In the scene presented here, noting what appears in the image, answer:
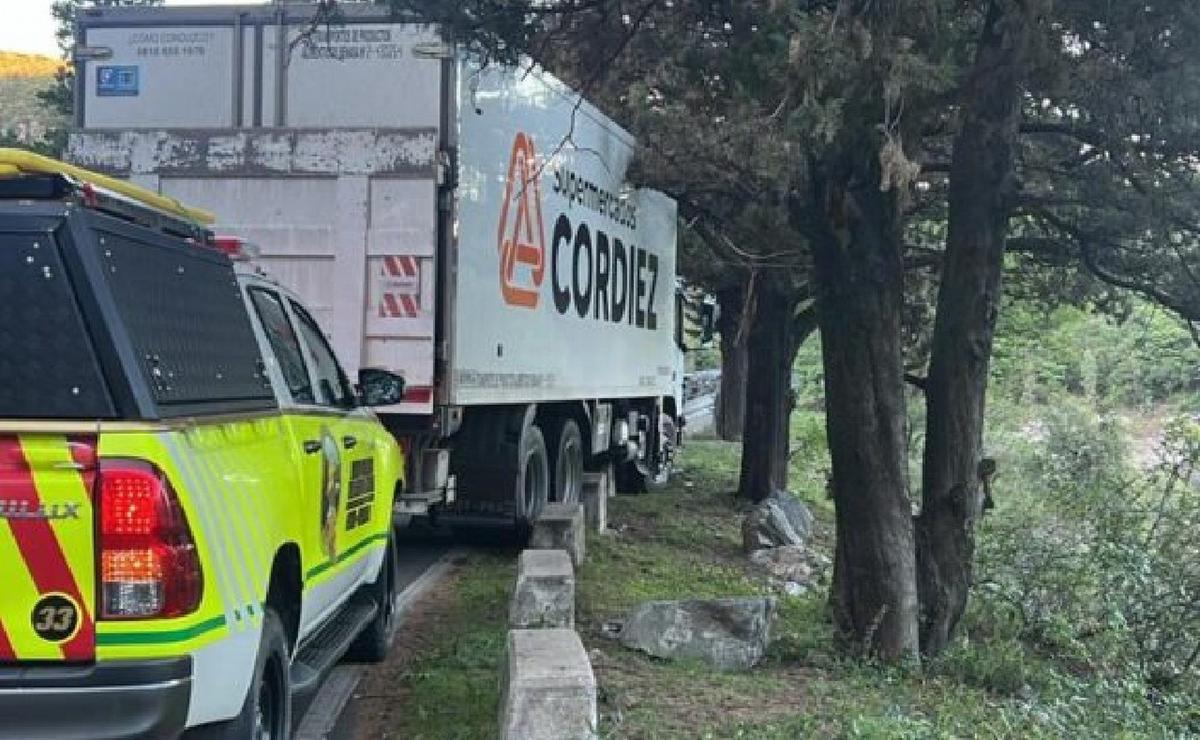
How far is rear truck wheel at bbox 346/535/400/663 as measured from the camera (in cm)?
678

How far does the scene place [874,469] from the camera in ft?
26.6

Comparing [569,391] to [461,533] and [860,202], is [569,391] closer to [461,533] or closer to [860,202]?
Answer: [461,533]

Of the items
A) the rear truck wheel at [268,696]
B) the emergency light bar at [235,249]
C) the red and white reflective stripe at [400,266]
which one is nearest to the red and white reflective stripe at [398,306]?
the red and white reflective stripe at [400,266]

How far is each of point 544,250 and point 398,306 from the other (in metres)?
2.76

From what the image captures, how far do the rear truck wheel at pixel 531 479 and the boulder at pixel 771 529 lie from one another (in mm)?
2859

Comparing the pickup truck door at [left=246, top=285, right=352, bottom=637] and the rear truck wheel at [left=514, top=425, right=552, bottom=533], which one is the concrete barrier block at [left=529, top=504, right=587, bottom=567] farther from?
the pickup truck door at [left=246, top=285, right=352, bottom=637]

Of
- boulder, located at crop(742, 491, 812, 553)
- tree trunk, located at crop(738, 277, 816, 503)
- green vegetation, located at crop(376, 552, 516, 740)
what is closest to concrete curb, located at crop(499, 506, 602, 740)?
green vegetation, located at crop(376, 552, 516, 740)

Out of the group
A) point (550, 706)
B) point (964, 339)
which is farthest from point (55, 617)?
point (964, 339)

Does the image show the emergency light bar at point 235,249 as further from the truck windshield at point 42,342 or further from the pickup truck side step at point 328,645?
the pickup truck side step at point 328,645

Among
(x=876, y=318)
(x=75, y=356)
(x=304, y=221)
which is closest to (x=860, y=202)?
(x=876, y=318)

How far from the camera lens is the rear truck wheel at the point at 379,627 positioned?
267 inches

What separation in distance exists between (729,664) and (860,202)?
9.87 ft

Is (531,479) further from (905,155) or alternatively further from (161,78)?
(905,155)

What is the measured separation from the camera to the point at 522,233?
10.1 m
